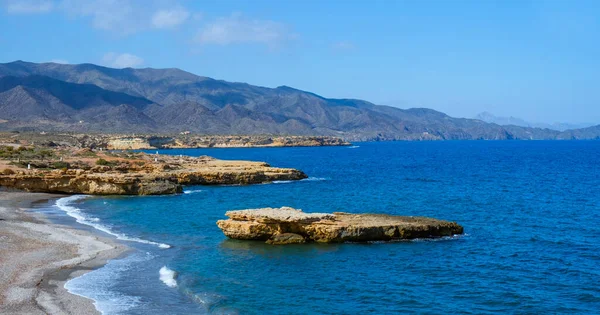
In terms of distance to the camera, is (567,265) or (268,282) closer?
(268,282)

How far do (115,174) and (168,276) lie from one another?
33.1 m

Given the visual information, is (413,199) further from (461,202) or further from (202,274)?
(202,274)

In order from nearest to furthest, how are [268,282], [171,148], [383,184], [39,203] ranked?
[268,282]
[39,203]
[383,184]
[171,148]

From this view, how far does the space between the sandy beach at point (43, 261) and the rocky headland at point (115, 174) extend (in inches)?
517

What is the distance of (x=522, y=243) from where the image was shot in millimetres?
32031

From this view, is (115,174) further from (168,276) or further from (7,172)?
(168,276)

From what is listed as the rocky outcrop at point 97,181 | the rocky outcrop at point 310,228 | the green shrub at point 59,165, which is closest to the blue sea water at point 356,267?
the rocky outcrop at point 310,228

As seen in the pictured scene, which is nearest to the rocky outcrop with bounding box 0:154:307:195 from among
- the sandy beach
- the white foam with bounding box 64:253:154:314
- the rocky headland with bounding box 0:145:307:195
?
the rocky headland with bounding box 0:145:307:195

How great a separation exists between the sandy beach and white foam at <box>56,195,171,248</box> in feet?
4.74

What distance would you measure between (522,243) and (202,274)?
16.6m

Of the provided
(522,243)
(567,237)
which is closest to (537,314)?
(522,243)

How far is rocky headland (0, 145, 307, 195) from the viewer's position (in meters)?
53.9

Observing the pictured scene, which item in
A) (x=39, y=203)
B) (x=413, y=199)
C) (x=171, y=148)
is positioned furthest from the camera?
(x=171, y=148)

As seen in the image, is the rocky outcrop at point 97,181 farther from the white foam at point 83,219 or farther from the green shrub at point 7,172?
the white foam at point 83,219
